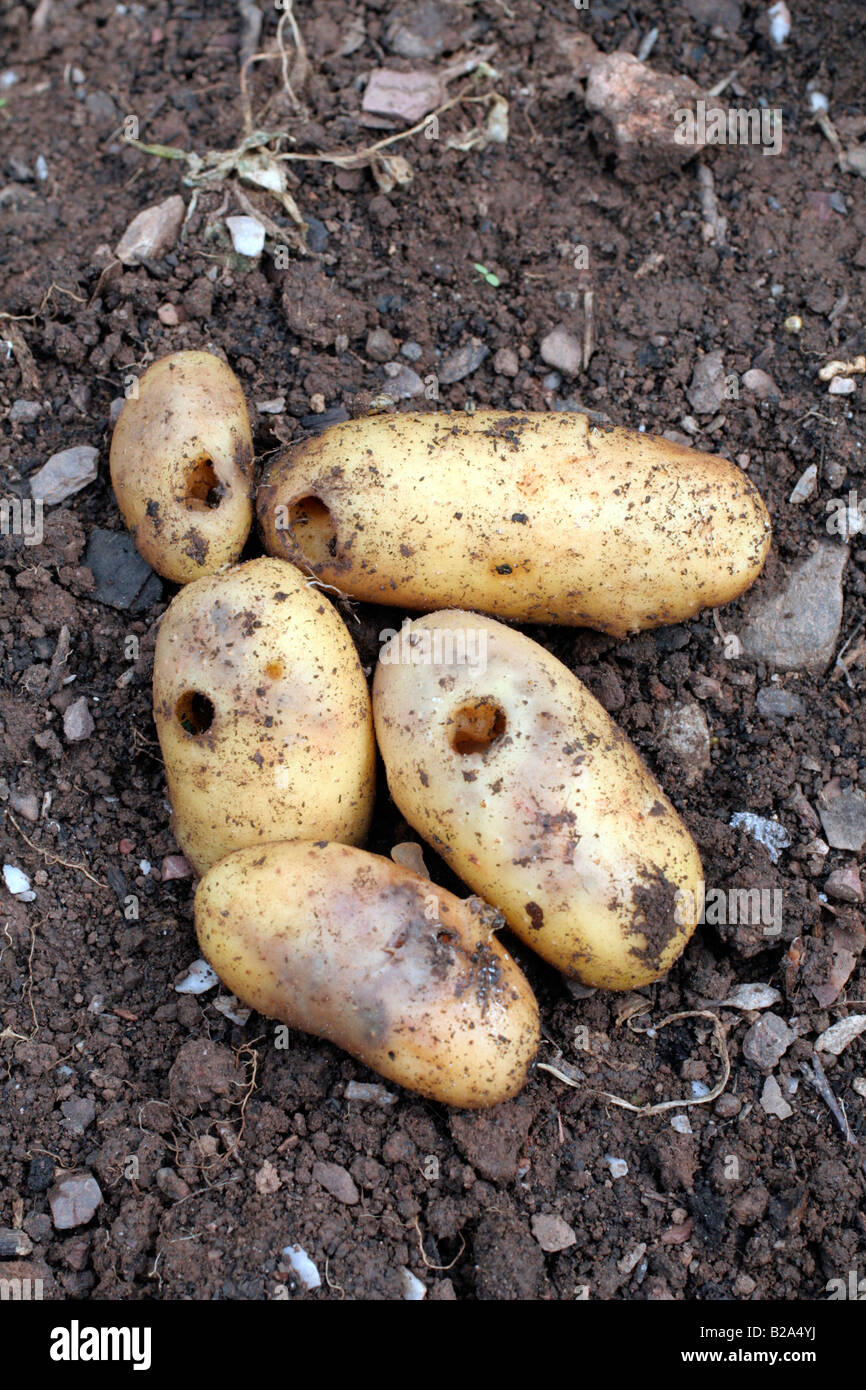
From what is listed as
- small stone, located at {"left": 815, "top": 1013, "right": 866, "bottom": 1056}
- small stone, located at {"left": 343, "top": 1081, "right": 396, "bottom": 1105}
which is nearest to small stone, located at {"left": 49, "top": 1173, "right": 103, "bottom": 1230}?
small stone, located at {"left": 343, "top": 1081, "right": 396, "bottom": 1105}

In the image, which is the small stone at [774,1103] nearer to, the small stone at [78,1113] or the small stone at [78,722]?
the small stone at [78,1113]

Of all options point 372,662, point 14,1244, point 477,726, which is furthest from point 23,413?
Result: point 14,1244

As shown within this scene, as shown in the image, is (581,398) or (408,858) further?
(581,398)

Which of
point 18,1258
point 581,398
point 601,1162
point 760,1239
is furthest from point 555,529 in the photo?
point 18,1258

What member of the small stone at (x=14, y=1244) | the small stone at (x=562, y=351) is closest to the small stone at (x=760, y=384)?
the small stone at (x=562, y=351)

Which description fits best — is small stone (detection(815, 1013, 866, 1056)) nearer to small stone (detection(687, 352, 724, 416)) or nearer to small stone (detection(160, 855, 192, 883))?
small stone (detection(160, 855, 192, 883))

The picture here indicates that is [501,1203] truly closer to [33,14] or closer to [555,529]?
[555,529]

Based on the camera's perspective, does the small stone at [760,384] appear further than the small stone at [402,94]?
No
